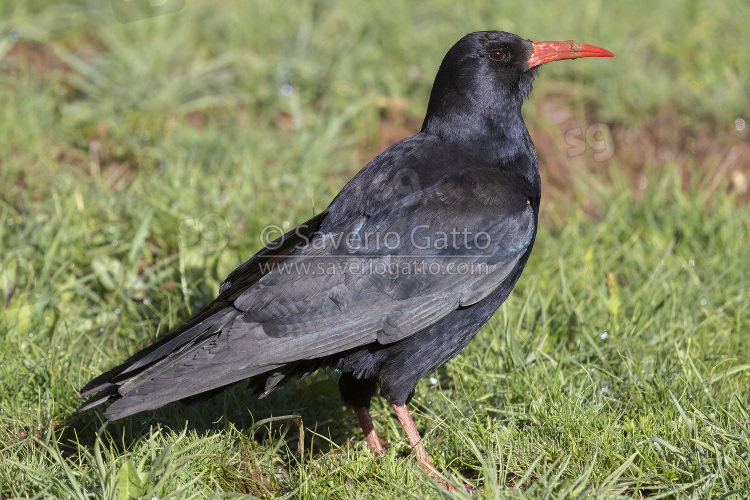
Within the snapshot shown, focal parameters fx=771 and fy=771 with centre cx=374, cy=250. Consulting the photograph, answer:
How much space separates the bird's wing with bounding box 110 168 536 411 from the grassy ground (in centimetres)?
32

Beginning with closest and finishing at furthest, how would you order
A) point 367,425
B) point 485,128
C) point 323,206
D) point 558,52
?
1. point 367,425
2. point 485,128
3. point 558,52
4. point 323,206

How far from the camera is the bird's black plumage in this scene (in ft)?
9.97

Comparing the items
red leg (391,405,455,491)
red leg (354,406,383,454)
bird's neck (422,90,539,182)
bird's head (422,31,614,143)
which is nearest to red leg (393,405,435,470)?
red leg (391,405,455,491)

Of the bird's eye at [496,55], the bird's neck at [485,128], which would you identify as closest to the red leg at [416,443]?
the bird's neck at [485,128]

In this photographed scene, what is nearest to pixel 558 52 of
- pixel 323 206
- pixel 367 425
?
pixel 323 206

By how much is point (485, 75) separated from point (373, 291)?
1.26 m

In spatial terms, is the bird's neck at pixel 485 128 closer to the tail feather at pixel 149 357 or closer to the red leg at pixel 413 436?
the red leg at pixel 413 436

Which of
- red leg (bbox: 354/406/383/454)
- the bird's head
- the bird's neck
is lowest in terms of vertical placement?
red leg (bbox: 354/406/383/454)

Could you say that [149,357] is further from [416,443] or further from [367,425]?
[416,443]

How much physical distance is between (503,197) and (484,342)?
922mm

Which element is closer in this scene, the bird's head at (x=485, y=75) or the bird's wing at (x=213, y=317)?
the bird's wing at (x=213, y=317)

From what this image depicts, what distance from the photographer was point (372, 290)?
3141mm

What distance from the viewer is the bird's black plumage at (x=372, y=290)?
304 centimetres

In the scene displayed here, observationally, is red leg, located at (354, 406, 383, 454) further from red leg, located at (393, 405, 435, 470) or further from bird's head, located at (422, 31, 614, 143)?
bird's head, located at (422, 31, 614, 143)
